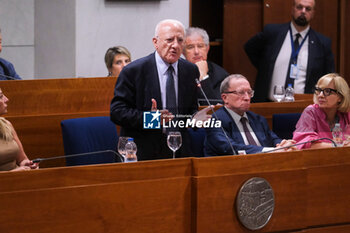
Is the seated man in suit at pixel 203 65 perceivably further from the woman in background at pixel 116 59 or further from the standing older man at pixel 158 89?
the woman in background at pixel 116 59

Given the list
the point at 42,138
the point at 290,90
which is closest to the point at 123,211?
the point at 42,138

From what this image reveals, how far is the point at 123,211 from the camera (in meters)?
2.05

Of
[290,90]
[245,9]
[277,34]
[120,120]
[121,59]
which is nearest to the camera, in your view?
[120,120]

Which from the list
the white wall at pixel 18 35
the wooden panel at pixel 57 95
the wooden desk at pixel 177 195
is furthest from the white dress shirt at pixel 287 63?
the white wall at pixel 18 35

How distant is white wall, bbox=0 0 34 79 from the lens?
517 centimetres

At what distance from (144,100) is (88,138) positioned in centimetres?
51

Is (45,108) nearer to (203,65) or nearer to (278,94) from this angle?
(203,65)

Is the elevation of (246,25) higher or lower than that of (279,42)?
higher

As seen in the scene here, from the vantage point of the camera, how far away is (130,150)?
243 centimetres

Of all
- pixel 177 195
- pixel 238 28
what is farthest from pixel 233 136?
pixel 238 28

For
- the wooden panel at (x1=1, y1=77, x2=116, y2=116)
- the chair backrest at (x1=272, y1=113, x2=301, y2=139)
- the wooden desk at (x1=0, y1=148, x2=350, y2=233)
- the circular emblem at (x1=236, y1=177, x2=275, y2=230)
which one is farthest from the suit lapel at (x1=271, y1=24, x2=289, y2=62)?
the circular emblem at (x1=236, y1=177, x2=275, y2=230)

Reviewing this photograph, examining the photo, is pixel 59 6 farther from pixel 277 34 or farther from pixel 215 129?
pixel 215 129

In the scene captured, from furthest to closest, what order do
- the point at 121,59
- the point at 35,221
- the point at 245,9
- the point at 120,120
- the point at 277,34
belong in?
the point at 245,9 → the point at 277,34 → the point at 121,59 → the point at 120,120 → the point at 35,221

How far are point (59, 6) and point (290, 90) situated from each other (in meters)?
2.13
